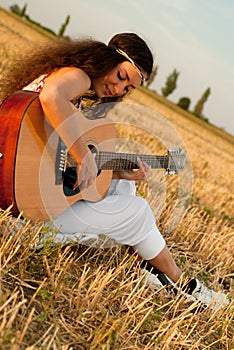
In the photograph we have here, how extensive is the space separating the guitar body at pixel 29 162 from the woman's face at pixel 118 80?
48 cm

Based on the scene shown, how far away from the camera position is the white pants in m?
2.79

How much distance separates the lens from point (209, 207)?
18.5 ft

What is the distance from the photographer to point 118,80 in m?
2.86

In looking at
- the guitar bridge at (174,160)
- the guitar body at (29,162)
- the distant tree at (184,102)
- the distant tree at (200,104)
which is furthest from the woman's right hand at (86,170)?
the distant tree at (200,104)

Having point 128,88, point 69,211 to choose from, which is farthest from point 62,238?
point 128,88

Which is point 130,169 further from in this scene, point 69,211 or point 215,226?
point 215,226

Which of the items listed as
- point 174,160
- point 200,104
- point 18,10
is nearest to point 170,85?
point 200,104

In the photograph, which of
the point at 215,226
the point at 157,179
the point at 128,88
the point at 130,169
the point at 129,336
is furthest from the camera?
the point at 157,179

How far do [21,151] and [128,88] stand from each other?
87 cm

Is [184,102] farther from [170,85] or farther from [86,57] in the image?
[86,57]

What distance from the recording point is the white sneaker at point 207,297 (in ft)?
9.39

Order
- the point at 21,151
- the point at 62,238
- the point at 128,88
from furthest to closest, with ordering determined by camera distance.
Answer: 1. the point at 128,88
2. the point at 62,238
3. the point at 21,151

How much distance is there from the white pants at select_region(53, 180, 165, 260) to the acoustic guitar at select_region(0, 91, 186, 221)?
0.25 ft

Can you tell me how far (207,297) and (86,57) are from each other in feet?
5.73
